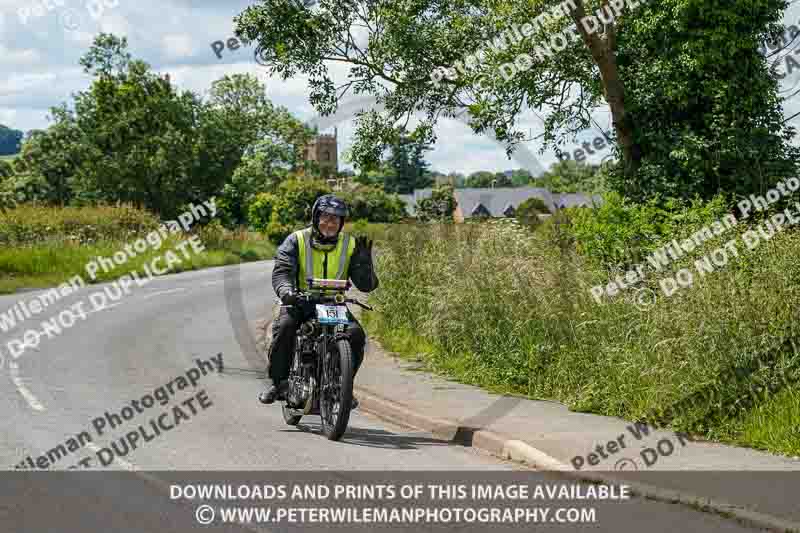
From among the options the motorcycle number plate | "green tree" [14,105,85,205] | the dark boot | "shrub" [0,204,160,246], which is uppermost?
"green tree" [14,105,85,205]

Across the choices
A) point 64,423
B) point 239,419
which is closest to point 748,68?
point 239,419

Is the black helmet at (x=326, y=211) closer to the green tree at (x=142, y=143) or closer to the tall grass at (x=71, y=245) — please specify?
the tall grass at (x=71, y=245)

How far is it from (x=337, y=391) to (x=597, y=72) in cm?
991

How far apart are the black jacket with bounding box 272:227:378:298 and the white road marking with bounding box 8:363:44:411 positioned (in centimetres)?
318

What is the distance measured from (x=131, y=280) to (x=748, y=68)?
2057 centimetres

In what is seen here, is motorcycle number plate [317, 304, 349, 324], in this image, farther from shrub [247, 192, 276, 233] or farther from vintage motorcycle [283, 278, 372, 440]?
shrub [247, 192, 276, 233]

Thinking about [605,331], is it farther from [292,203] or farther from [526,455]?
[292,203]

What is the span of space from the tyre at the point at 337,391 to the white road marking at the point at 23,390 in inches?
134

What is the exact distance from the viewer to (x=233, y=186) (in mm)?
66312

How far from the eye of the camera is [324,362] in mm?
8797

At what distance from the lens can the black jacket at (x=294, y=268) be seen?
9.21 m

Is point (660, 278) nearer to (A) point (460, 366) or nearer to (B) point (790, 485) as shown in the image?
(A) point (460, 366)

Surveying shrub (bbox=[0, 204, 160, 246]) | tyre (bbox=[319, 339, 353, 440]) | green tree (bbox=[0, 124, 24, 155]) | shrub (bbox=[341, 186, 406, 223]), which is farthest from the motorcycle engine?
green tree (bbox=[0, 124, 24, 155])

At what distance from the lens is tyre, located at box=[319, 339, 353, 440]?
27.2ft
